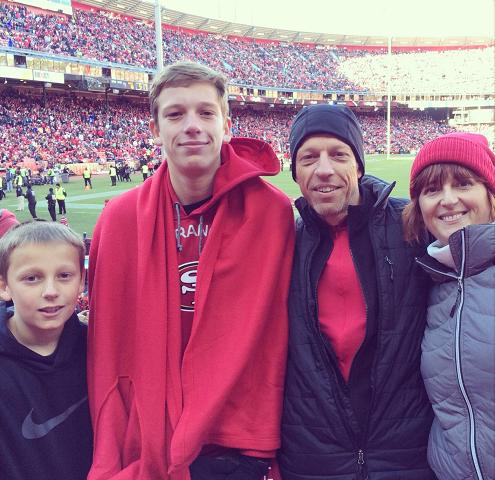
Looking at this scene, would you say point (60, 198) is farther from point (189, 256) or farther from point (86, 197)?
point (189, 256)

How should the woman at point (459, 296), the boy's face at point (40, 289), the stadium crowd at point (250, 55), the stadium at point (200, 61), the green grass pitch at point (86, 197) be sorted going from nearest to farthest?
the woman at point (459, 296) < the boy's face at point (40, 289) < the green grass pitch at point (86, 197) < the stadium at point (200, 61) < the stadium crowd at point (250, 55)

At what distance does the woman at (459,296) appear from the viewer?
174 cm

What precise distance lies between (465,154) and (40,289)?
1.83 meters

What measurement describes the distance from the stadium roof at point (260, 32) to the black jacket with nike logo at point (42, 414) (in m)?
52.5

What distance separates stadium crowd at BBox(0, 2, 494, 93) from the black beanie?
39459mm

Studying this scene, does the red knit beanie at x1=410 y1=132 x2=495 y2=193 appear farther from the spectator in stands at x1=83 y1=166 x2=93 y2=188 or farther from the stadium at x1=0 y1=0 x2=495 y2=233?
the spectator in stands at x1=83 y1=166 x2=93 y2=188

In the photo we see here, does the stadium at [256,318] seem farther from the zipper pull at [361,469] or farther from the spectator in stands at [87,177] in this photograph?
the spectator in stands at [87,177]

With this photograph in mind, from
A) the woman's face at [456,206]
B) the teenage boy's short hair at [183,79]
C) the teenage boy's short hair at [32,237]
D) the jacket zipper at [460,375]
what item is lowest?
the jacket zipper at [460,375]

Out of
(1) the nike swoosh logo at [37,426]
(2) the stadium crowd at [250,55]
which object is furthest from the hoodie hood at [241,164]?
(2) the stadium crowd at [250,55]

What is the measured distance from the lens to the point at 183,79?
2184 millimetres

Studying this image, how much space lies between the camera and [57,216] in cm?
1559

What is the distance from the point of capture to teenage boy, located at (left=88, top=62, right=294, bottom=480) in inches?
79.2

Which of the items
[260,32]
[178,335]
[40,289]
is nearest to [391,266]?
[178,335]

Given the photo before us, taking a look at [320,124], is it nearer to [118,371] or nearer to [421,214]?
[421,214]
